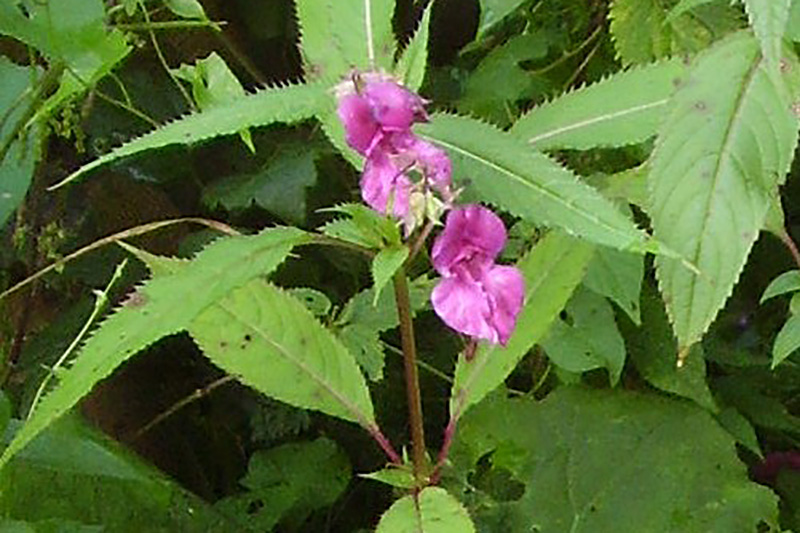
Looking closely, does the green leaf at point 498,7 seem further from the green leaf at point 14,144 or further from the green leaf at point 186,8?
the green leaf at point 14,144

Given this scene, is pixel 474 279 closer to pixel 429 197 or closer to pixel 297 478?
pixel 429 197

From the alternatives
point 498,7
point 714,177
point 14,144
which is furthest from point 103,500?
point 714,177

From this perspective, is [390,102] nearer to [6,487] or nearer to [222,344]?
[222,344]

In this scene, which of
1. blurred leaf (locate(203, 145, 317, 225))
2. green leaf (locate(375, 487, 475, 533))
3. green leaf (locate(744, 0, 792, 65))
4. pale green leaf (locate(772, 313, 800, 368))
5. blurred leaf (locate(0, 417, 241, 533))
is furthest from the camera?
blurred leaf (locate(203, 145, 317, 225))

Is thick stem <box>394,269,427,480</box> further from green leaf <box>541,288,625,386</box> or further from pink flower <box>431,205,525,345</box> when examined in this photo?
green leaf <box>541,288,625,386</box>

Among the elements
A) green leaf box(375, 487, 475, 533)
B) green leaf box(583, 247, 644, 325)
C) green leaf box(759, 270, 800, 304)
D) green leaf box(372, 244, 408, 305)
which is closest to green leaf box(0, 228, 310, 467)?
green leaf box(372, 244, 408, 305)

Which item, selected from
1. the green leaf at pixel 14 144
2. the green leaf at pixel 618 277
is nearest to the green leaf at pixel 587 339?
the green leaf at pixel 618 277
